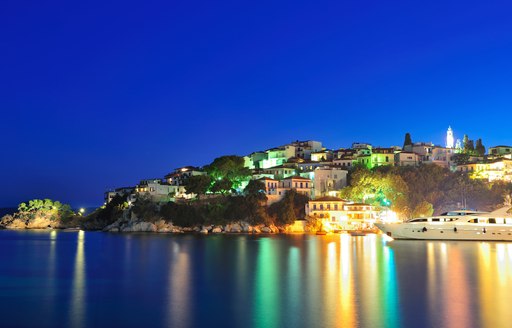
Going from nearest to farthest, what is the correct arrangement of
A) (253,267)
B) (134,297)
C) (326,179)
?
(134,297) → (253,267) → (326,179)

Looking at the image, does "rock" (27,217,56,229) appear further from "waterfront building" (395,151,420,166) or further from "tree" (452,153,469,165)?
"tree" (452,153,469,165)

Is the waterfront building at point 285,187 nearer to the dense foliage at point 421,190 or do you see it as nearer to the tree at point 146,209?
the dense foliage at point 421,190

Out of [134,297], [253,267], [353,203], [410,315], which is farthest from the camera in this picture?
[353,203]

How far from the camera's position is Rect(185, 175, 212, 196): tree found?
194 ft

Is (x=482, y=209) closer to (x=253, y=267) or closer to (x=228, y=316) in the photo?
(x=253, y=267)

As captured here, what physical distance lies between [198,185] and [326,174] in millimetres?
16561

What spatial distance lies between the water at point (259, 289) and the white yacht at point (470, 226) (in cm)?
841

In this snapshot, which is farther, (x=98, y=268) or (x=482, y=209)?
(x=482, y=209)

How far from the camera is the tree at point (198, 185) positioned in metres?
59.2

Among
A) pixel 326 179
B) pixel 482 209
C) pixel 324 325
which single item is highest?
pixel 326 179

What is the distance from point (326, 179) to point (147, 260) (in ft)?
124

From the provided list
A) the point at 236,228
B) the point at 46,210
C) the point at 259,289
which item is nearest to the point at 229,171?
the point at 236,228

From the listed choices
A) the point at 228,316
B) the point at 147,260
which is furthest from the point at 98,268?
Result: the point at 228,316

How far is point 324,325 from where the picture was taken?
12.8 metres
